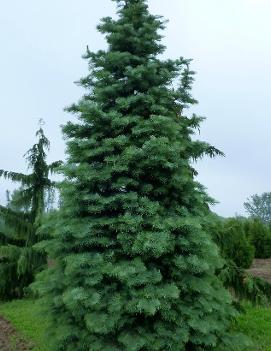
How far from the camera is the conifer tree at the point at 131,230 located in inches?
231

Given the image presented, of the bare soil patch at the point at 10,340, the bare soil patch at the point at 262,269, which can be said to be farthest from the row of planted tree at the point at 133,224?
the bare soil patch at the point at 262,269

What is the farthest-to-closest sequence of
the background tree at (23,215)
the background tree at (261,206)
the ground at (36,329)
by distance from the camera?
the background tree at (261,206) → the background tree at (23,215) → the ground at (36,329)

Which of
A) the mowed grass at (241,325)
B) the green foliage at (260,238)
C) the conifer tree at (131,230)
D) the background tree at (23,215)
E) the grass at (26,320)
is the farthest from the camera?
the green foliage at (260,238)

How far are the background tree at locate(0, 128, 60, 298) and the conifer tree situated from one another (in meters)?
7.32

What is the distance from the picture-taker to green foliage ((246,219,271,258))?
70.0 feet

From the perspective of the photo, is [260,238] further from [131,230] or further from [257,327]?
[131,230]

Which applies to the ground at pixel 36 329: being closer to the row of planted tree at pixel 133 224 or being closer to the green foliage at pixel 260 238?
the row of planted tree at pixel 133 224

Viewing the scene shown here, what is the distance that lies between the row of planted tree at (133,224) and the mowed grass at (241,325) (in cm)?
126

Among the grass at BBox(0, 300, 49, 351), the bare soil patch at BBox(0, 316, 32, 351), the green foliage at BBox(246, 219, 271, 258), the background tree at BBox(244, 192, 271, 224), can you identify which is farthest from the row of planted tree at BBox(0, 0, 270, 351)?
the background tree at BBox(244, 192, 271, 224)

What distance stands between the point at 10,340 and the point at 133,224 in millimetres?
5191

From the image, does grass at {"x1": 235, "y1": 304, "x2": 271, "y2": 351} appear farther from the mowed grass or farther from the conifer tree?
the conifer tree

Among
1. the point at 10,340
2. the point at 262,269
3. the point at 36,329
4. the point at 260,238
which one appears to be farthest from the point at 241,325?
the point at 260,238

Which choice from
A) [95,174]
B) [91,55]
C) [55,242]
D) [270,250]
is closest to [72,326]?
[55,242]

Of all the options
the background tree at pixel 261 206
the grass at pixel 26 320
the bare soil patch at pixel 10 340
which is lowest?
the bare soil patch at pixel 10 340
